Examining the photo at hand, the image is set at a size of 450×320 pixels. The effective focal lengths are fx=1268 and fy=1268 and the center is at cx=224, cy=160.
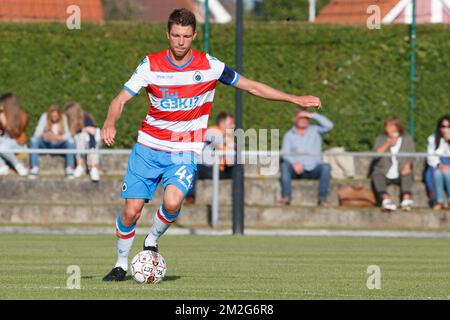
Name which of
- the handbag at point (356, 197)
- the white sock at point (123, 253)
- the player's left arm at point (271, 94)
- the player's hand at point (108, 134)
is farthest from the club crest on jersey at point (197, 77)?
the handbag at point (356, 197)

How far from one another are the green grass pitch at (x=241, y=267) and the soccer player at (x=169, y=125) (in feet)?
2.04

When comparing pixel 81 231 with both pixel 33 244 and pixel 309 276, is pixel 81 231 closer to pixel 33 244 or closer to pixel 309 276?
pixel 33 244

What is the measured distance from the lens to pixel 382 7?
83.1 feet

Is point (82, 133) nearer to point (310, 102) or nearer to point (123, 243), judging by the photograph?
point (123, 243)

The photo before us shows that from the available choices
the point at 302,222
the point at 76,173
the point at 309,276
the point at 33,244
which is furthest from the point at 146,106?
the point at 309,276

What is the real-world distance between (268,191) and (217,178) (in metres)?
1.24

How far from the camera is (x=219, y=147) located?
22438 millimetres

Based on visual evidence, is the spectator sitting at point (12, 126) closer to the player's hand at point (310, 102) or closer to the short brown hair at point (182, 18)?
the short brown hair at point (182, 18)

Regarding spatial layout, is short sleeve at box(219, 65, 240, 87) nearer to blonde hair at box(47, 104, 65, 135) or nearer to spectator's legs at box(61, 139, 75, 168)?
spectator's legs at box(61, 139, 75, 168)

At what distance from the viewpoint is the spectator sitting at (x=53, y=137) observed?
73.6 ft

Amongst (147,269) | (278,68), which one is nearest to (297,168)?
(278,68)

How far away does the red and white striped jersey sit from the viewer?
36.9ft

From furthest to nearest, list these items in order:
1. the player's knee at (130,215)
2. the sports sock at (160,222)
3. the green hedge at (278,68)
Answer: the green hedge at (278,68) < the sports sock at (160,222) < the player's knee at (130,215)

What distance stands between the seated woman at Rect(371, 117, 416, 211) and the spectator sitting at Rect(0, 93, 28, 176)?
6263mm
